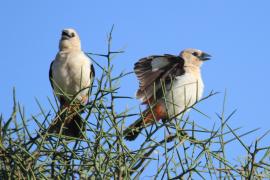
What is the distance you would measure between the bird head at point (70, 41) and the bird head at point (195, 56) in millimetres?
1389

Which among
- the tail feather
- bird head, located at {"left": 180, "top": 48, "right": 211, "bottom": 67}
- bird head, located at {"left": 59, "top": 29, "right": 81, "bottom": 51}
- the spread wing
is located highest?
bird head, located at {"left": 59, "top": 29, "right": 81, "bottom": 51}

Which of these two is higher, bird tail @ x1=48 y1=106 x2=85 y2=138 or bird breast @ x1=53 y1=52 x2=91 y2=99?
bird breast @ x1=53 y1=52 x2=91 y2=99

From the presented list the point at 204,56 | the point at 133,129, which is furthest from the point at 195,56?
the point at 133,129

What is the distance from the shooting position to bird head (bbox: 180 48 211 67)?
7.18 metres

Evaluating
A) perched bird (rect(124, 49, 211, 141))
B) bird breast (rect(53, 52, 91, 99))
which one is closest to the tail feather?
perched bird (rect(124, 49, 211, 141))

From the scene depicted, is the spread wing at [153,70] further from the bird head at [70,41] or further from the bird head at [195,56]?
the bird head at [70,41]

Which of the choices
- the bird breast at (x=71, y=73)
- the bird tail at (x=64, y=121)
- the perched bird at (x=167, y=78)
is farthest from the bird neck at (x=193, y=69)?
the bird tail at (x=64, y=121)

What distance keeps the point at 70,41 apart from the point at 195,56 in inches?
64.6

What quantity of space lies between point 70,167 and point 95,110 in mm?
398

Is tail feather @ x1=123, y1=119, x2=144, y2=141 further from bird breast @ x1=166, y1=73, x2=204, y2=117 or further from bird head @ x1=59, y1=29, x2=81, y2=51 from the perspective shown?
bird head @ x1=59, y1=29, x2=81, y2=51

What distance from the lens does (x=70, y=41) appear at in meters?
7.45

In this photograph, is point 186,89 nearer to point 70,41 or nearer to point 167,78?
point 167,78

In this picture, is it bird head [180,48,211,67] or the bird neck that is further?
bird head [180,48,211,67]

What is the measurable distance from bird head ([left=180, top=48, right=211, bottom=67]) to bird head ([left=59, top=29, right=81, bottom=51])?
1.39 meters
